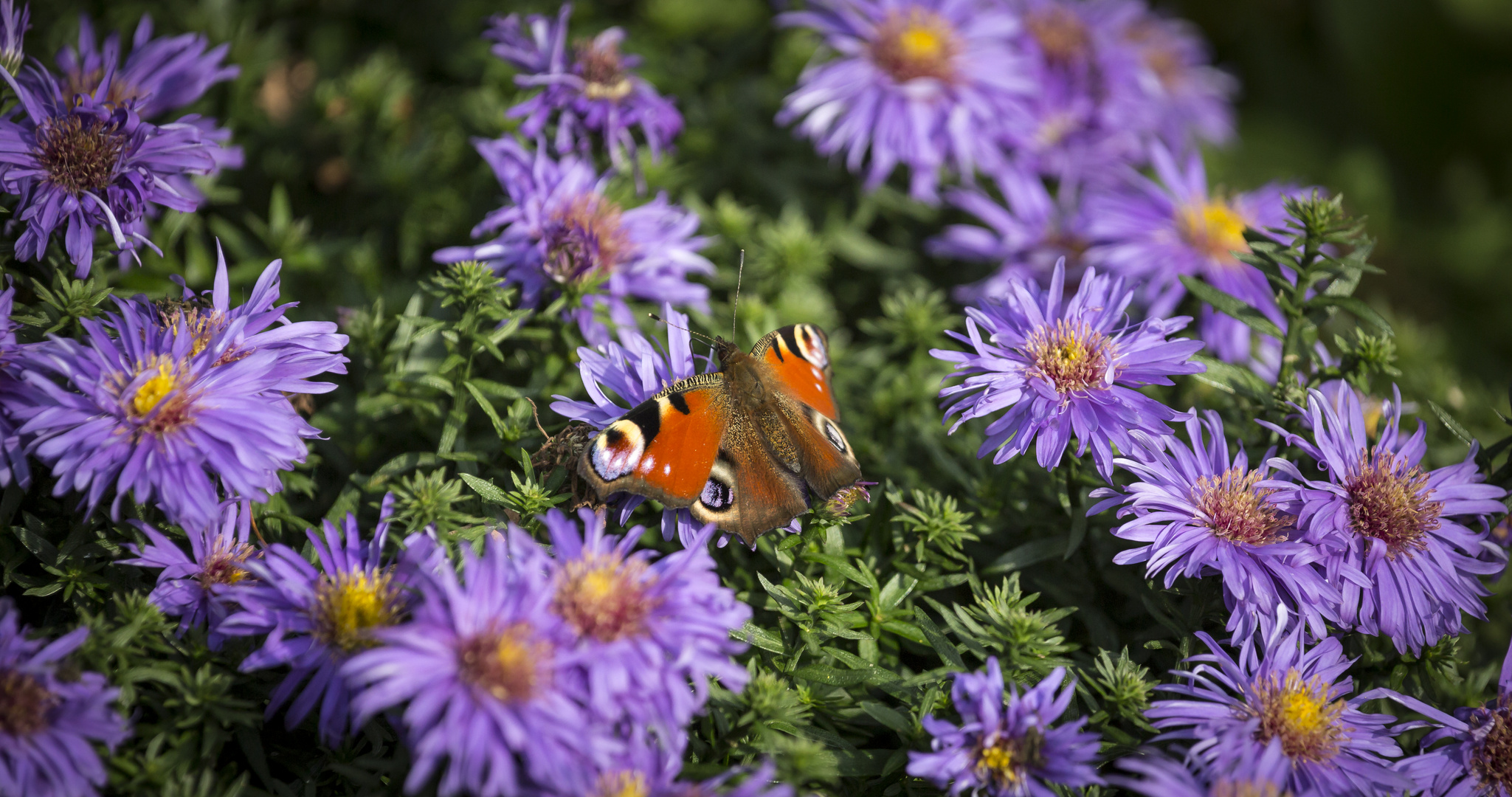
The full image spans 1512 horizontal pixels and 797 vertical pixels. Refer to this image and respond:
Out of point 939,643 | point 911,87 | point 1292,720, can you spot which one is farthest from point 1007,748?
point 911,87

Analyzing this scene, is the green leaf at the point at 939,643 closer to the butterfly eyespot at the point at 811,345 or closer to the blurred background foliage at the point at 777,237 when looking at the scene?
the blurred background foliage at the point at 777,237

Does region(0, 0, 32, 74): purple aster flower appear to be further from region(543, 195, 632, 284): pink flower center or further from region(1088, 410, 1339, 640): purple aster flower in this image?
region(1088, 410, 1339, 640): purple aster flower

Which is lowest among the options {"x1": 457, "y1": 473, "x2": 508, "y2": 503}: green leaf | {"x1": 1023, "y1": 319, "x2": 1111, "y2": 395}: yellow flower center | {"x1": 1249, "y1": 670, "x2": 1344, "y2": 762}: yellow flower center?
{"x1": 1249, "y1": 670, "x2": 1344, "y2": 762}: yellow flower center

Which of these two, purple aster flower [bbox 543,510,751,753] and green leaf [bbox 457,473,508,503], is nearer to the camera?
purple aster flower [bbox 543,510,751,753]

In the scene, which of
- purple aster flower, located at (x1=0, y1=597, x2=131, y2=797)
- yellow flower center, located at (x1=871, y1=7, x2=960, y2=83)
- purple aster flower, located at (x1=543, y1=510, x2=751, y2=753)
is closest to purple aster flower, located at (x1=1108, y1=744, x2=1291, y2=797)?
purple aster flower, located at (x1=543, y1=510, x2=751, y2=753)

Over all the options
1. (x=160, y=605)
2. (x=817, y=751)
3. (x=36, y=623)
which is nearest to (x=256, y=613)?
(x=160, y=605)
